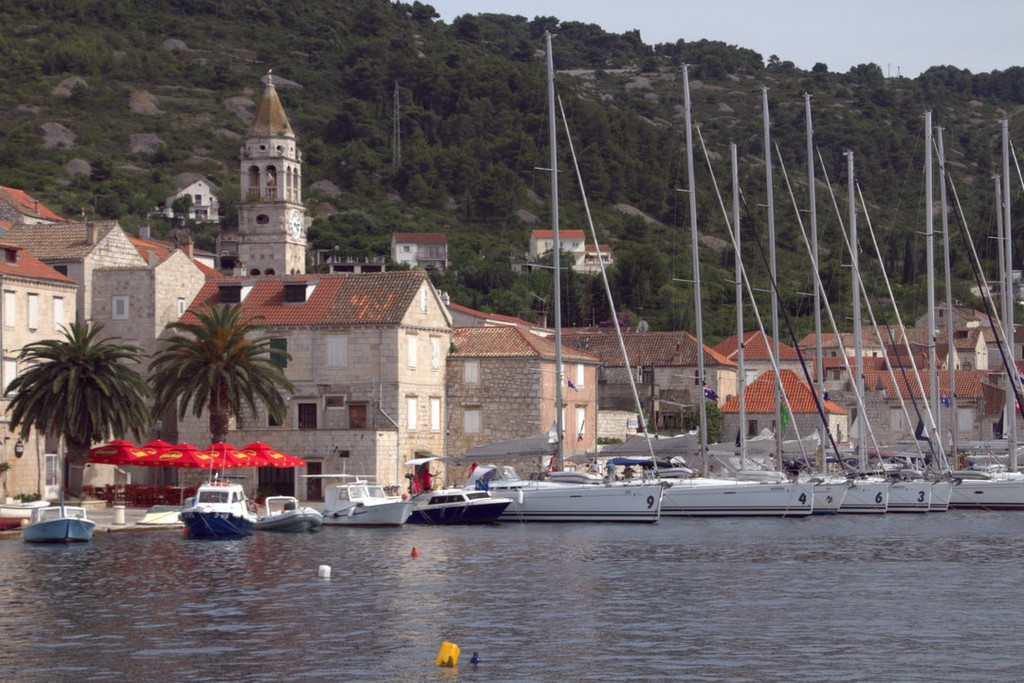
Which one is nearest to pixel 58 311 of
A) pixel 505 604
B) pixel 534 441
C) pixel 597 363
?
pixel 534 441

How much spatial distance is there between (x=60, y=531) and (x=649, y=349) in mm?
58107

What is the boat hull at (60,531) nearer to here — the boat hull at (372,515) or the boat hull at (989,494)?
the boat hull at (372,515)

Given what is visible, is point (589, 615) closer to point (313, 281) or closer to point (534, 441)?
point (534, 441)

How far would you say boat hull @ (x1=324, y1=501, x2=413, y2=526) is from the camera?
186 feet

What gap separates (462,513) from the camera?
57.7m

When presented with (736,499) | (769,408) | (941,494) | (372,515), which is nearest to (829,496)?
(941,494)

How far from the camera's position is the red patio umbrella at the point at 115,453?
57438 mm

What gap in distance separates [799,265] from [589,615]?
132 m

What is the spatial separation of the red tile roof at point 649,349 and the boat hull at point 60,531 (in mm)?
53664

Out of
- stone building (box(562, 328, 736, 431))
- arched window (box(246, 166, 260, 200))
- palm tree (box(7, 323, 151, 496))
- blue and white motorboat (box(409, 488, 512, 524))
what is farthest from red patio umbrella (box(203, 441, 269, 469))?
arched window (box(246, 166, 260, 200))

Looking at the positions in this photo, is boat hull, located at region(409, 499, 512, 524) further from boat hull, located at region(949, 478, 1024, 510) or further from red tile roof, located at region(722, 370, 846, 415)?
red tile roof, located at region(722, 370, 846, 415)

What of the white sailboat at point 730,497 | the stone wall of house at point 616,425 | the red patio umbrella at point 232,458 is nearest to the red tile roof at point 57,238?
the red patio umbrella at point 232,458

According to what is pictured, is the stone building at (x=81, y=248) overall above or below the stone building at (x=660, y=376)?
above

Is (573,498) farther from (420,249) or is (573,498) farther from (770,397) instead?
(420,249)
